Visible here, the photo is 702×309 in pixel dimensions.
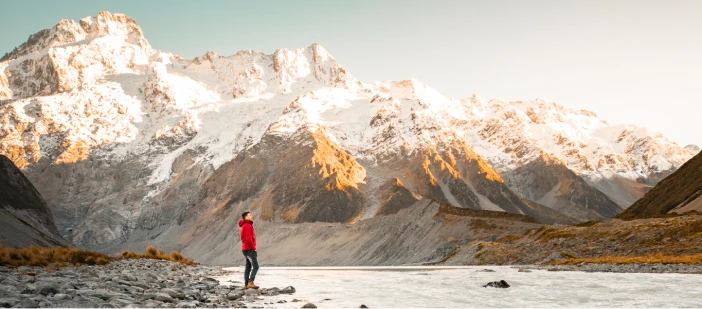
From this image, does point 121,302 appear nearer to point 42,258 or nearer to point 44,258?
point 42,258

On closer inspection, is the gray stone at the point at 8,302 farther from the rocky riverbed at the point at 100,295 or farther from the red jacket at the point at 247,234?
the red jacket at the point at 247,234

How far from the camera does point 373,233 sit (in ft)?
609

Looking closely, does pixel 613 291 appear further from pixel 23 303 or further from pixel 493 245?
pixel 493 245

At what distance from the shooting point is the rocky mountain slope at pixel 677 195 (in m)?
114

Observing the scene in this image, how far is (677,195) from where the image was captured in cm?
Answer: 12925

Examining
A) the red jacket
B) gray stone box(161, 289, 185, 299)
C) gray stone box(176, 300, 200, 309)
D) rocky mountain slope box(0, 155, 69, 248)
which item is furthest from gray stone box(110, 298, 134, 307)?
rocky mountain slope box(0, 155, 69, 248)

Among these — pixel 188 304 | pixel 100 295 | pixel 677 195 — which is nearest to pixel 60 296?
pixel 100 295

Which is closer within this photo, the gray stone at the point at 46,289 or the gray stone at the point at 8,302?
the gray stone at the point at 8,302

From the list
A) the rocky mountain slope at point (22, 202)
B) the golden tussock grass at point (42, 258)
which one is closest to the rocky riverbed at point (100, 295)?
the golden tussock grass at point (42, 258)

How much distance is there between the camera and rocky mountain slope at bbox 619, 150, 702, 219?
114m

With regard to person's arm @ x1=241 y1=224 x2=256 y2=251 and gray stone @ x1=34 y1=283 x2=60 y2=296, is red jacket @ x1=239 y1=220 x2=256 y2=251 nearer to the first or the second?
person's arm @ x1=241 y1=224 x2=256 y2=251

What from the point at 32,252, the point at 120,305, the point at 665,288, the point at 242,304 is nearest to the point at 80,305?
the point at 120,305

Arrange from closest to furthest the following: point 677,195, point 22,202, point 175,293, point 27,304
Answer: point 27,304, point 175,293, point 677,195, point 22,202

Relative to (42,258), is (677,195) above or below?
above
